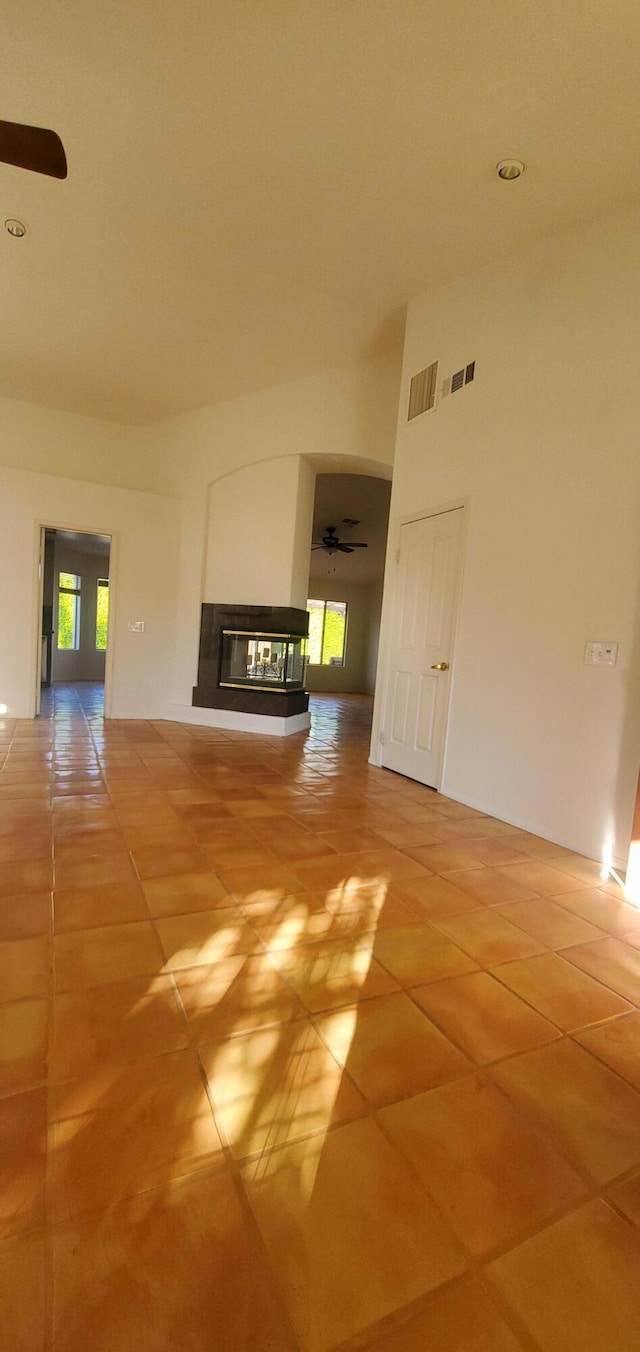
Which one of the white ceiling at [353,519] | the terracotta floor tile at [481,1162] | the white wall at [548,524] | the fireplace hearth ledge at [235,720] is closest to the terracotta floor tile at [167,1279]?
the terracotta floor tile at [481,1162]

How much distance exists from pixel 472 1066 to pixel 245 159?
4.11 m

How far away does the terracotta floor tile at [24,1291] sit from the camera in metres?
0.76

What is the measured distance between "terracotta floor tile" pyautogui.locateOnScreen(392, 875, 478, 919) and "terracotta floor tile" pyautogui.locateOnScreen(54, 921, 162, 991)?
98 cm

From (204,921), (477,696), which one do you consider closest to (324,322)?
Answer: (477,696)

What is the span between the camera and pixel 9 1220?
0.91m

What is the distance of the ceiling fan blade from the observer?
215cm

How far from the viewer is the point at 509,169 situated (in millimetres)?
2770

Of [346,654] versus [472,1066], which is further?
[346,654]

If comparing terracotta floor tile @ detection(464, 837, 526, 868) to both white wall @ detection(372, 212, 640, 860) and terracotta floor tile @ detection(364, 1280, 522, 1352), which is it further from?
terracotta floor tile @ detection(364, 1280, 522, 1352)

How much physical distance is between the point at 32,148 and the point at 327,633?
9.38 meters

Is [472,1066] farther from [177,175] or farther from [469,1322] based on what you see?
[177,175]

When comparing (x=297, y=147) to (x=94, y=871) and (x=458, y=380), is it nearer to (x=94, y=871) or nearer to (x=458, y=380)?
(x=458, y=380)

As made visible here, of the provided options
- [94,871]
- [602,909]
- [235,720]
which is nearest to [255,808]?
[94,871]

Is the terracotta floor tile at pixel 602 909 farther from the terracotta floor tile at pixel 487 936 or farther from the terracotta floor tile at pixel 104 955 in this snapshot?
the terracotta floor tile at pixel 104 955
